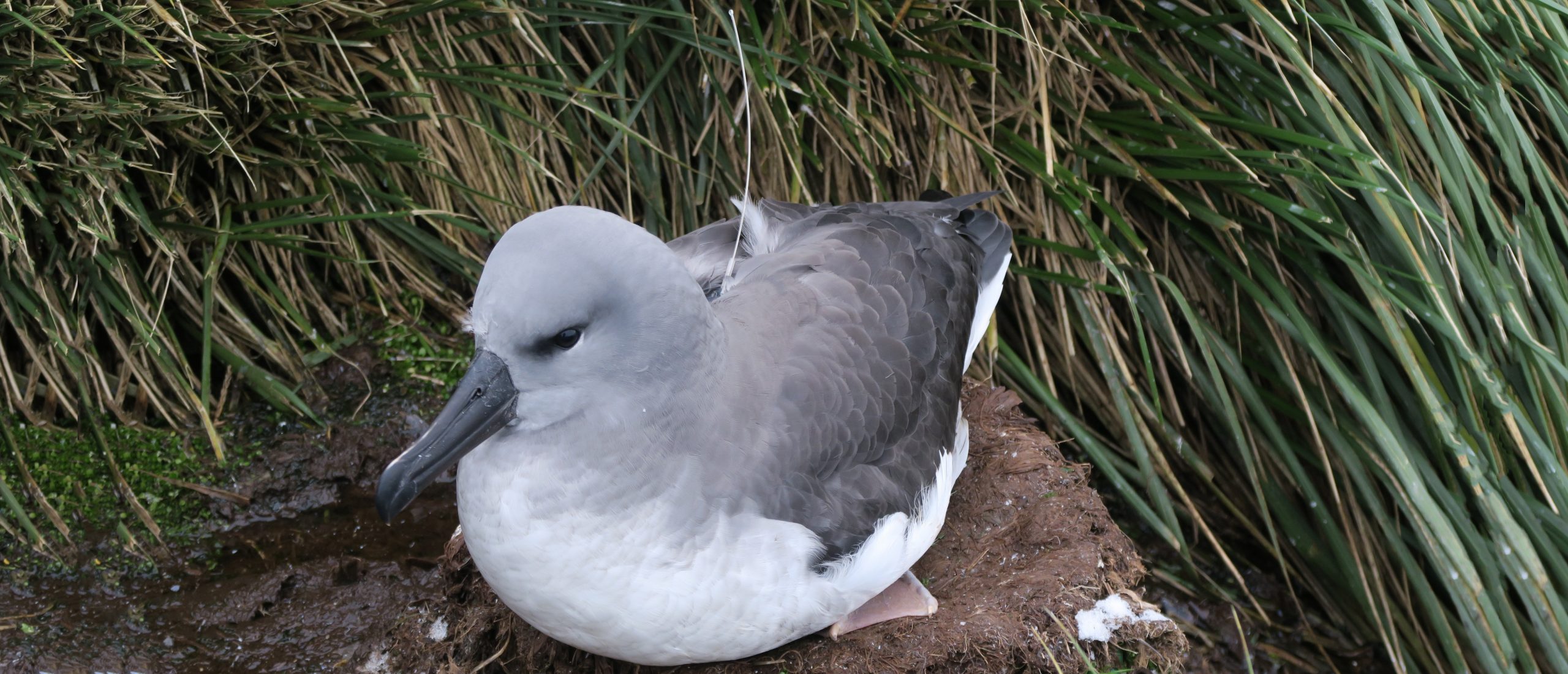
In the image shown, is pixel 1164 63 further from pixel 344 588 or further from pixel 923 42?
pixel 344 588

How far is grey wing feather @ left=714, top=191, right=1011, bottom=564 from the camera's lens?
9.27 ft

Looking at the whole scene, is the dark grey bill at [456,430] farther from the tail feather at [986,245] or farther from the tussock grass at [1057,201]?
the tail feather at [986,245]

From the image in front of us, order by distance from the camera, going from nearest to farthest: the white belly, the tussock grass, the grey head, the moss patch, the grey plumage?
the grey head → the white belly → the grey plumage → the tussock grass → the moss patch

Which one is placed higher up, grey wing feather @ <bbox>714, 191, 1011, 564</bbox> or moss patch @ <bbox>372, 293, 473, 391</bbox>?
grey wing feather @ <bbox>714, 191, 1011, 564</bbox>

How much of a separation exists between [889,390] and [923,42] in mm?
1465

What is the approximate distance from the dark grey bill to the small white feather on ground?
1560 millimetres

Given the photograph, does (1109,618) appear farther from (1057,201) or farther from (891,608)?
(1057,201)

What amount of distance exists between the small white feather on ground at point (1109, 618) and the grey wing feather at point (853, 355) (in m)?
0.53

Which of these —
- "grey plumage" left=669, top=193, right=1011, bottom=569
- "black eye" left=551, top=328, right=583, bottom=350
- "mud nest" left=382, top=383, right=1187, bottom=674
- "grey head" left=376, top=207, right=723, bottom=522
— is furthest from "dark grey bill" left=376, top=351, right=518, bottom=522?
"mud nest" left=382, top=383, right=1187, bottom=674

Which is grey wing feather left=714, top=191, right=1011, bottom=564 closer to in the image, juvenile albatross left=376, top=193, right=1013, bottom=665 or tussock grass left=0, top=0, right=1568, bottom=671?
juvenile albatross left=376, top=193, right=1013, bottom=665

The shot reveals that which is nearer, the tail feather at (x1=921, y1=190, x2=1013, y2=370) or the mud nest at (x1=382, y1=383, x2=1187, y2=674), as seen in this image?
the mud nest at (x1=382, y1=383, x2=1187, y2=674)

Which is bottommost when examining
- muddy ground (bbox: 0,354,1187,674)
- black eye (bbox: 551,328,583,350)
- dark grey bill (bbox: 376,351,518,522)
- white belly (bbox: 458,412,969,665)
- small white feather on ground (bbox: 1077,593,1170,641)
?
muddy ground (bbox: 0,354,1187,674)

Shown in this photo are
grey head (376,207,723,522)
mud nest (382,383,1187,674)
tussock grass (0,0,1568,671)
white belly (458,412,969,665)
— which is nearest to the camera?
grey head (376,207,723,522)

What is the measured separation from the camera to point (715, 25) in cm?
409
